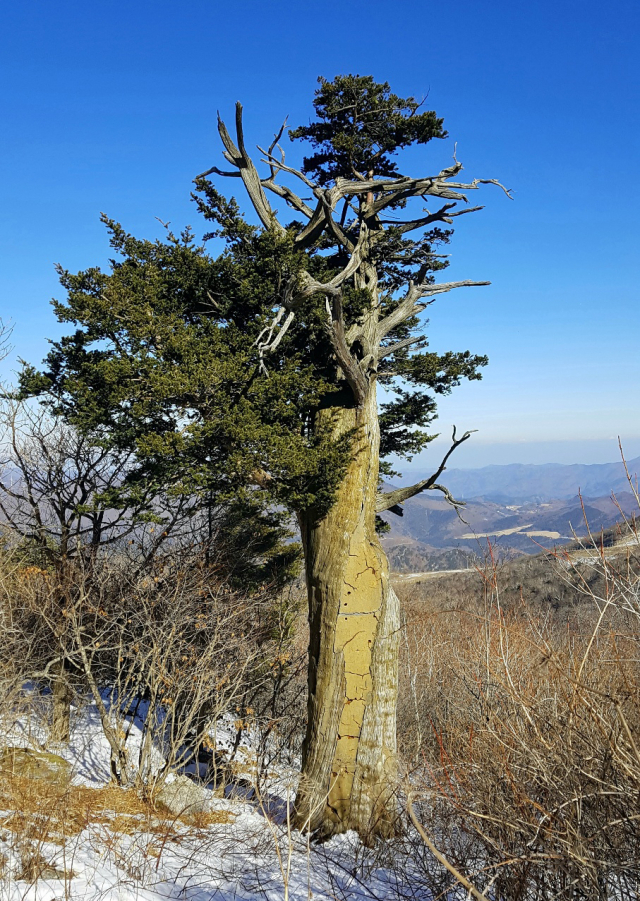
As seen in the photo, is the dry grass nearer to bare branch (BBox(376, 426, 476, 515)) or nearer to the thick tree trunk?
the thick tree trunk

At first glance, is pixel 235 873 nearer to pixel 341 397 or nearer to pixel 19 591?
pixel 341 397

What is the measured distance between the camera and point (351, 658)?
7.75 metres

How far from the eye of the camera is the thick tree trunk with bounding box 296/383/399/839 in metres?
7.29

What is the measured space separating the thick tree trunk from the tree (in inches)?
0.7

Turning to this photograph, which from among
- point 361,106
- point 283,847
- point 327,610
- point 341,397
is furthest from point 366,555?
point 361,106

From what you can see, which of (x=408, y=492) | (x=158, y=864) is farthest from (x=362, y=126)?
(x=158, y=864)

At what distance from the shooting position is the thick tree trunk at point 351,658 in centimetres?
729

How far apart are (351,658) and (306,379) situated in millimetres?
3745

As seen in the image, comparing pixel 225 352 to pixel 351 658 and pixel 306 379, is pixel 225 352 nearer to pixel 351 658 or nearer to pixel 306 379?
pixel 306 379

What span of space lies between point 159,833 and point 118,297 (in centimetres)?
613

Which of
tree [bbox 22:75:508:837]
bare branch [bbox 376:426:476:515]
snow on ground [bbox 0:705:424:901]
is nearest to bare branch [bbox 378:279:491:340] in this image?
tree [bbox 22:75:508:837]

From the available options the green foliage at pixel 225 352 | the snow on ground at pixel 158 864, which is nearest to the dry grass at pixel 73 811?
the snow on ground at pixel 158 864

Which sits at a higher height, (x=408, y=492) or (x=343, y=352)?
(x=343, y=352)

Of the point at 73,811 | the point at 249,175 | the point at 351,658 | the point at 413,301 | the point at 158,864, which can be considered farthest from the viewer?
the point at 413,301
